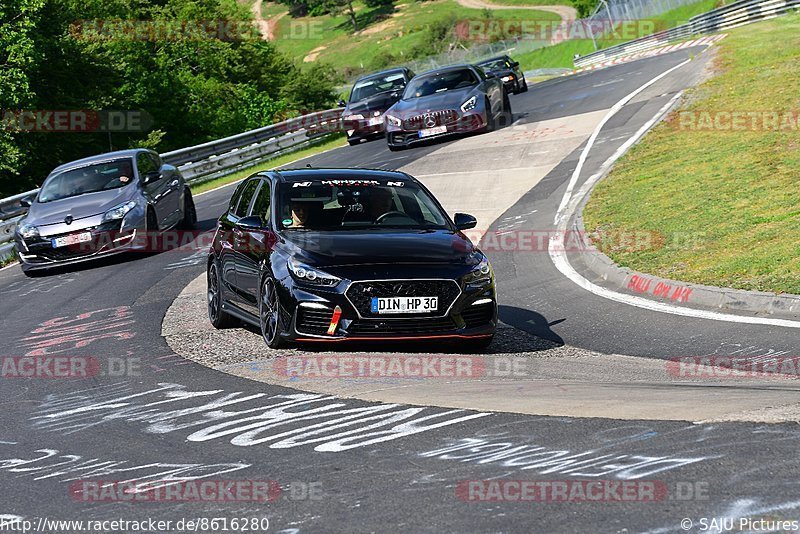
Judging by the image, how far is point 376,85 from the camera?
35.6 meters

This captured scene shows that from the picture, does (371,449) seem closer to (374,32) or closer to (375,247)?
(375,247)

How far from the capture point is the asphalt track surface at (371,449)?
5258 millimetres

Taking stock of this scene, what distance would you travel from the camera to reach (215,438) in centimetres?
721

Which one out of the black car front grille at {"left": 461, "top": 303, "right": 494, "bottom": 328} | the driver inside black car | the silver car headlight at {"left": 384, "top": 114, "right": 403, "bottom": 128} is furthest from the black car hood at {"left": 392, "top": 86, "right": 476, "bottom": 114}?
the black car front grille at {"left": 461, "top": 303, "right": 494, "bottom": 328}

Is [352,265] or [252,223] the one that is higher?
[252,223]

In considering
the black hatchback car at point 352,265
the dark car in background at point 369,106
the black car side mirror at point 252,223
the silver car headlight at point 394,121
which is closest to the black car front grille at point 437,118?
the silver car headlight at point 394,121

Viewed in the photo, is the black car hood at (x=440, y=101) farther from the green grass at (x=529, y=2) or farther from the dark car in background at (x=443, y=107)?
the green grass at (x=529, y=2)

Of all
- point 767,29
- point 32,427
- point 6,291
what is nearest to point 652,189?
point 6,291

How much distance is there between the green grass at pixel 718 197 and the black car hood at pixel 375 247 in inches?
119

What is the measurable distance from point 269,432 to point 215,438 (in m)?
0.32

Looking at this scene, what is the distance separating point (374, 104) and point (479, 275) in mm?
24939

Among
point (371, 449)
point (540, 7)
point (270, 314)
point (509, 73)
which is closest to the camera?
point (371, 449)

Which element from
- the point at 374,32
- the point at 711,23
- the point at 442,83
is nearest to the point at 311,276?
the point at 442,83

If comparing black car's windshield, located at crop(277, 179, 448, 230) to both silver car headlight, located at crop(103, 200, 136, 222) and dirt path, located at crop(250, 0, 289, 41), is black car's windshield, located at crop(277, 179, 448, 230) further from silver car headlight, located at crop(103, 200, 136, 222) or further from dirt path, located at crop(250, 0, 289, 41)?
dirt path, located at crop(250, 0, 289, 41)
